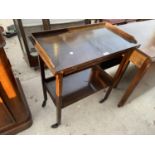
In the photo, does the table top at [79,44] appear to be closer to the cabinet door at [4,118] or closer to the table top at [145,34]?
the table top at [145,34]

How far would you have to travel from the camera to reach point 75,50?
104 cm

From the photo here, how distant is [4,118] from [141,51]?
1279mm

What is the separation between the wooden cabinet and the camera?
0.90 meters

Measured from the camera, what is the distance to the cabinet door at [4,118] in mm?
1086

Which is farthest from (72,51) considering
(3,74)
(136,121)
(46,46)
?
(136,121)

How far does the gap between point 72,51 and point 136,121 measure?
1.09m

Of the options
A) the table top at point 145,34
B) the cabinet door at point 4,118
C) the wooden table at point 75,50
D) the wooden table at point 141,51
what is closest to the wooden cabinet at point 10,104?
the cabinet door at point 4,118

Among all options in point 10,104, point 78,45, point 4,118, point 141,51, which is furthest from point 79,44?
point 4,118

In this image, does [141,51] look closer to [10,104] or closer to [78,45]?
[78,45]

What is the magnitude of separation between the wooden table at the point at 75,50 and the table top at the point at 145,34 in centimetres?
20
